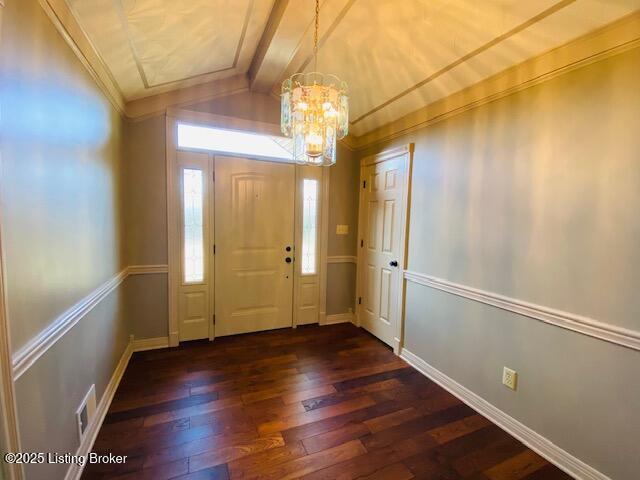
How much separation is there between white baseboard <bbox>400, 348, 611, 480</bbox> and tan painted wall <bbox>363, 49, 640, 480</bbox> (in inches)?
1.7

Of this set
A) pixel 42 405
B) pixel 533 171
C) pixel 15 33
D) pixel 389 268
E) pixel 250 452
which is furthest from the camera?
pixel 389 268

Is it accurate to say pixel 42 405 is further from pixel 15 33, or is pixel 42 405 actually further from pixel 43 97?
pixel 15 33

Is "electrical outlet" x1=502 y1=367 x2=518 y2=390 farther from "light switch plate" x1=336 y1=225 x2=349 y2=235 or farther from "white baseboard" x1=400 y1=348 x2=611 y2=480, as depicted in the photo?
"light switch plate" x1=336 y1=225 x2=349 y2=235

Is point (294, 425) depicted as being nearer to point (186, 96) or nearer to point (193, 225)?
point (193, 225)

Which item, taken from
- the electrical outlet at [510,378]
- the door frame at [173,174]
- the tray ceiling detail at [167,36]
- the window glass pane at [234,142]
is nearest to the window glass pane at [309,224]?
the window glass pane at [234,142]

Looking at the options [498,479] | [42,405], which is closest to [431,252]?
[498,479]

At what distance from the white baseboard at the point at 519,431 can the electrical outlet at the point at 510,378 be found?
0.21 metres

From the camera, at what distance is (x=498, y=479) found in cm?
158

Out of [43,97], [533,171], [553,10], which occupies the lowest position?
[533,171]

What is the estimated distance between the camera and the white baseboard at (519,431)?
1.59 metres

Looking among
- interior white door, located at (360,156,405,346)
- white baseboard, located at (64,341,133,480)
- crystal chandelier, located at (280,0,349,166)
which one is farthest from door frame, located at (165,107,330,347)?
crystal chandelier, located at (280,0,349,166)

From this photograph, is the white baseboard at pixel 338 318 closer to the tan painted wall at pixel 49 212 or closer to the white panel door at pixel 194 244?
the white panel door at pixel 194 244

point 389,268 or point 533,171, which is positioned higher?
point 533,171

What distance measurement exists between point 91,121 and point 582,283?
9.98 feet
